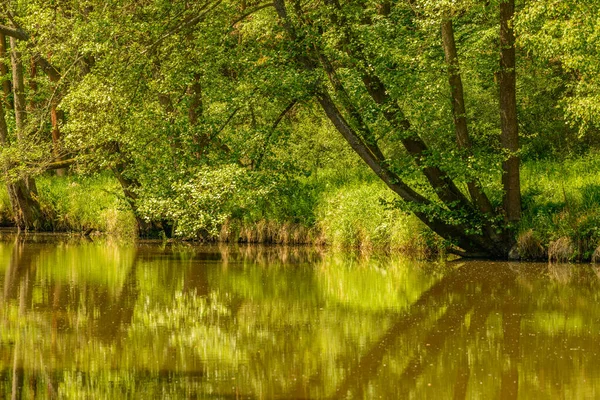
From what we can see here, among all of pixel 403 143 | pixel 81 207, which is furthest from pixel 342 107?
pixel 81 207

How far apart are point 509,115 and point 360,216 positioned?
4.72 meters

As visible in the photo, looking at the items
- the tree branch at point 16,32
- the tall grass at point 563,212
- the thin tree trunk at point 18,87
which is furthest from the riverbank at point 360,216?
the tree branch at point 16,32

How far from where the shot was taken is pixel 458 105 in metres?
18.9

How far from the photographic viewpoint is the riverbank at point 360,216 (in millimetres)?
19000

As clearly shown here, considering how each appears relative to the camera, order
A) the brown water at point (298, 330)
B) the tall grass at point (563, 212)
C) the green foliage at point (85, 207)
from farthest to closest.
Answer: the green foliage at point (85, 207)
the tall grass at point (563, 212)
the brown water at point (298, 330)

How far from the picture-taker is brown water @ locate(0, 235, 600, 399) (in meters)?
9.34

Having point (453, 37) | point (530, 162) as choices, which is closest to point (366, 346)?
point (453, 37)

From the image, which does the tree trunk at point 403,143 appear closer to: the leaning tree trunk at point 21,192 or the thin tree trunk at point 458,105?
the thin tree trunk at point 458,105

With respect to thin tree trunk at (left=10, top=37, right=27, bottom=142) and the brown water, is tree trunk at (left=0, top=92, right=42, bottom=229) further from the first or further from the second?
the brown water

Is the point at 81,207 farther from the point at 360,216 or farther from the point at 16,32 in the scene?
the point at 360,216

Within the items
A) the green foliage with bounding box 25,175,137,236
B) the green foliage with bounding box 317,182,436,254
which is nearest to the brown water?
the green foliage with bounding box 317,182,436,254

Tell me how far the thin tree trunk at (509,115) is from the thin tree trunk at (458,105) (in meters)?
0.48

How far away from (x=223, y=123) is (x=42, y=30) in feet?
18.3

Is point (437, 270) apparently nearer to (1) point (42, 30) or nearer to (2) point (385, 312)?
(2) point (385, 312)
